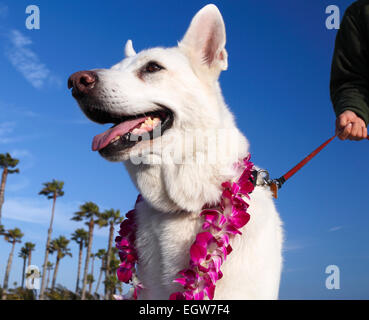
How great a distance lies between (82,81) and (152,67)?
2.58 feet

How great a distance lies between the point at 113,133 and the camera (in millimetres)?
3533

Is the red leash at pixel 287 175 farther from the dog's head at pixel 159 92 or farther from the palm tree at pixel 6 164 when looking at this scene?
the palm tree at pixel 6 164

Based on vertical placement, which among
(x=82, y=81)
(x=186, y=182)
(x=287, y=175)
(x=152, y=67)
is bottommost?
(x=186, y=182)

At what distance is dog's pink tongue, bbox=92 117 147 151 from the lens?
3.47 meters

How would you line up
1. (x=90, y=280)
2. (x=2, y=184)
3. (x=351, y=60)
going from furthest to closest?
(x=90, y=280) < (x=2, y=184) < (x=351, y=60)

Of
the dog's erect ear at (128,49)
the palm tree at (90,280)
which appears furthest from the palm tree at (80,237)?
the dog's erect ear at (128,49)

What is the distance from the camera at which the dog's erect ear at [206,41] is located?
386 cm

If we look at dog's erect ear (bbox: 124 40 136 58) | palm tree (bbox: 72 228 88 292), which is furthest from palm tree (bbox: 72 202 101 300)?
dog's erect ear (bbox: 124 40 136 58)

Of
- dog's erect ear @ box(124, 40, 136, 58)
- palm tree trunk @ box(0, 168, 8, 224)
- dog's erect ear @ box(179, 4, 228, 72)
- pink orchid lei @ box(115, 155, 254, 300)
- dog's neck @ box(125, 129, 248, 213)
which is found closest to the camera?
pink orchid lei @ box(115, 155, 254, 300)

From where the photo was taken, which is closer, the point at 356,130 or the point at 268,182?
the point at 356,130

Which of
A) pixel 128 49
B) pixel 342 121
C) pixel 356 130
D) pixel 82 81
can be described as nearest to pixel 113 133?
pixel 82 81

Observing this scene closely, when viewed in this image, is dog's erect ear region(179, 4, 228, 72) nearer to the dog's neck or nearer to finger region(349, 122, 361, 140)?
the dog's neck

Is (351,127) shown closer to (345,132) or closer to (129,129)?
(345,132)
